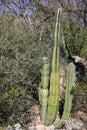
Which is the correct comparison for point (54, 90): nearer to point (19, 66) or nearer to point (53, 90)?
point (53, 90)

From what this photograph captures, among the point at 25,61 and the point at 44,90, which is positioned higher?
the point at 25,61

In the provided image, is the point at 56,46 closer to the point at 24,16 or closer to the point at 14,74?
the point at 14,74

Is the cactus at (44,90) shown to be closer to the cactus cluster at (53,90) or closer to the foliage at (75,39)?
the cactus cluster at (53,90)

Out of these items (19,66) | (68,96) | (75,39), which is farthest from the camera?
(75,39)

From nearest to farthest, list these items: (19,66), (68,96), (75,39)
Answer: (19,66)
(68,96)
(75,39)

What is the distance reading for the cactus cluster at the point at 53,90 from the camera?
7.62m

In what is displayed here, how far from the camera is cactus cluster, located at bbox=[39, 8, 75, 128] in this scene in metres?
7.62

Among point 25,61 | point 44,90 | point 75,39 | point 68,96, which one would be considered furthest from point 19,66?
point 75,39

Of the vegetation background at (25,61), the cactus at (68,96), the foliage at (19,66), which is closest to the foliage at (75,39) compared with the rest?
the vegetation background at (25,61)

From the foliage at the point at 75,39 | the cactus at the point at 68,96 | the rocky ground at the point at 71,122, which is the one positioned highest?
the foliage at the point at 75,39

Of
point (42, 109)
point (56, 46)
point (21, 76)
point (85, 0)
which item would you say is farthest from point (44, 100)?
point (85, 0)

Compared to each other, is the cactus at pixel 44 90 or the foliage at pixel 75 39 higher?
the foliage at pixel 75 39

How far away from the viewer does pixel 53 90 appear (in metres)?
7.61

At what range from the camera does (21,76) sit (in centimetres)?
733
